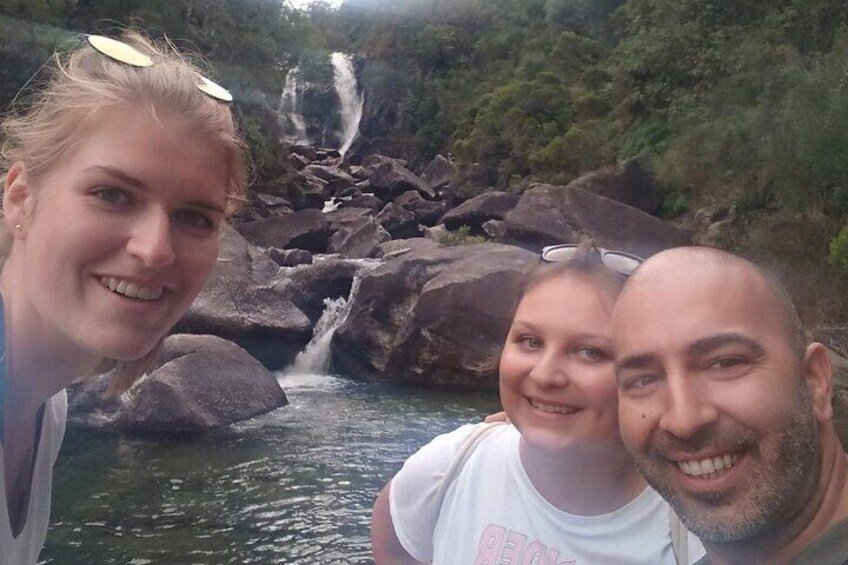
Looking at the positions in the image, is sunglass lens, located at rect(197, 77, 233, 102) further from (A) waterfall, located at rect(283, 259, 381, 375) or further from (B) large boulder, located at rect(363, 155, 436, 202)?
(B) large boulder, located at rect(363, 155, 436, 202)

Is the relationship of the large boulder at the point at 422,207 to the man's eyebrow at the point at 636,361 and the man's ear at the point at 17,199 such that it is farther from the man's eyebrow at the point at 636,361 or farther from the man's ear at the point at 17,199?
the man's eyebrow at the point at 636,361

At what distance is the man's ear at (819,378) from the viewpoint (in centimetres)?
120

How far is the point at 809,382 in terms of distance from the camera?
121 centimetres

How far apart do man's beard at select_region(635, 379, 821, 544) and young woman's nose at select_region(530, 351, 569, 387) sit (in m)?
0.48

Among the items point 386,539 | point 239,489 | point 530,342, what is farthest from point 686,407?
point 239,489

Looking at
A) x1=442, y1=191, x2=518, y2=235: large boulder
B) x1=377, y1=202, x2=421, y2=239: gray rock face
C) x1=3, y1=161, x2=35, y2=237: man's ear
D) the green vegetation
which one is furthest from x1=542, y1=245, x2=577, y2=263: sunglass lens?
x1=377, y1=202, x2=421, y2=239: gray rock face

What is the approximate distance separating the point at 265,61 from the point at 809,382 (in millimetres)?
21884

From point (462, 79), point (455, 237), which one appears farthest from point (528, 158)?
point (462, 79)

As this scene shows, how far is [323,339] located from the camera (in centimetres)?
1264

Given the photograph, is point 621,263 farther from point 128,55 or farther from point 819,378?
point 128,55

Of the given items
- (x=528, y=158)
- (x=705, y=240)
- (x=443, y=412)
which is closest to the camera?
(x=443, y=412)

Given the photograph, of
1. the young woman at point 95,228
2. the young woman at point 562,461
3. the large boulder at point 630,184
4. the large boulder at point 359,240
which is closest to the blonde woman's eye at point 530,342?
the young woman at point 562,461

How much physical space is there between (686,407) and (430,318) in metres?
9.95

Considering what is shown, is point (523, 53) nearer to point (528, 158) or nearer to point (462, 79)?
point (462, 79)
